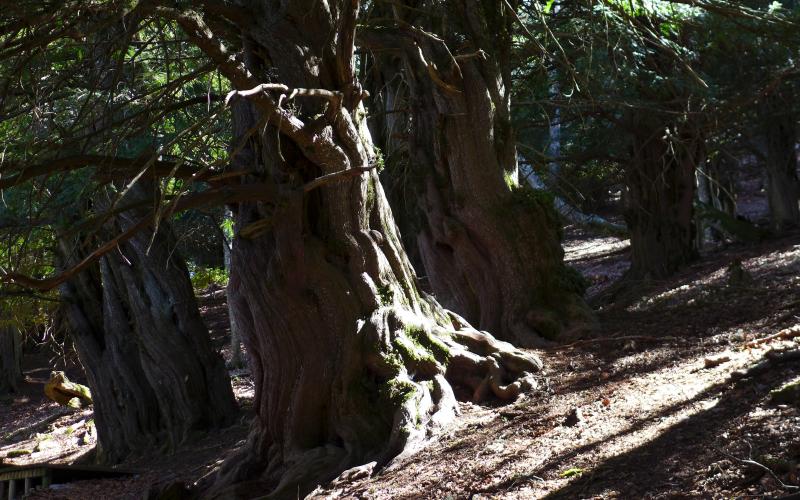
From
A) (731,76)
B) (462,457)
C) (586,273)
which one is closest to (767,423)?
(462,457)

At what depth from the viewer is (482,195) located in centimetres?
1030

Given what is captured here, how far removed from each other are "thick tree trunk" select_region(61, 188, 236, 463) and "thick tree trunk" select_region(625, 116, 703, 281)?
7210mm

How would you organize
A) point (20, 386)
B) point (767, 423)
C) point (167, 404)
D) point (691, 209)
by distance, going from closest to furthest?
point (767, 423) → point (167, 404) → point (691, 209) → point (20, 386)

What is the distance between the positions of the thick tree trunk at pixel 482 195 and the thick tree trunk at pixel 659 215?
5.19m

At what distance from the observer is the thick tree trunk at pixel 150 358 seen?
12.2 metres

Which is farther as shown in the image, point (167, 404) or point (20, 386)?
point (20, 386)

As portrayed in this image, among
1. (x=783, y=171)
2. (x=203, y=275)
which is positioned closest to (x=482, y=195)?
(x=783, y=171)

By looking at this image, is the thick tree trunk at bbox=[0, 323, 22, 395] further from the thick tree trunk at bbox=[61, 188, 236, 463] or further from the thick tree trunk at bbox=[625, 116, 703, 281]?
the thick tree trunk at bbox=[625, 116, 703, 281]

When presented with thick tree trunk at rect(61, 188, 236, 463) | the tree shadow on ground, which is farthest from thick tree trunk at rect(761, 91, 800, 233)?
the tree shadow on ground

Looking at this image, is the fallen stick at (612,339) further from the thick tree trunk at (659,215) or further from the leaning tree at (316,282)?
the thick tree trunk at (659,215)

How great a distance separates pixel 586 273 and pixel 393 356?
15.6 meters

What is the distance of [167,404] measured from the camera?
1230 cm

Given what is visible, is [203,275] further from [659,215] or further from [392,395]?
[392,395]

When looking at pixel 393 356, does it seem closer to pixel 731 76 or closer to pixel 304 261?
pixel 304 261
